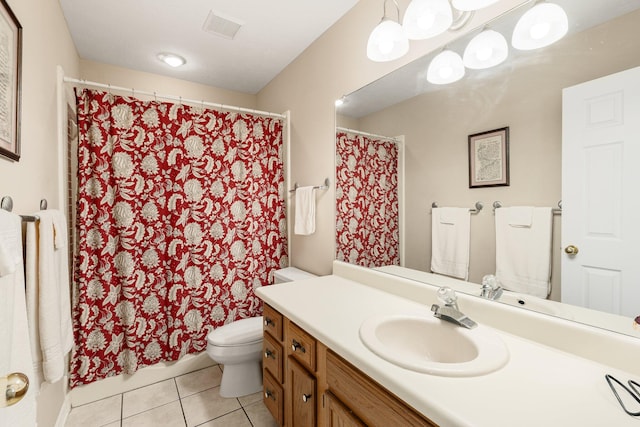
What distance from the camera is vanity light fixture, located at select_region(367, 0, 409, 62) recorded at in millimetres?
1276

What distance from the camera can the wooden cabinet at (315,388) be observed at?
80cm

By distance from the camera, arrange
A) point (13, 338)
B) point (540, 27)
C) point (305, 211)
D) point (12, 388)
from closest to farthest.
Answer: point (12, 388) → point (13, 338) → point (540, 27) → point (305, 211)

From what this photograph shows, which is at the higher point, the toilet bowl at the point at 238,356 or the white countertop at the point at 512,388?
the white countertop at the point at 512,388

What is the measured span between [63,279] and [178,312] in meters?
0.82

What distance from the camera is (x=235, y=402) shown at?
5.98 feet

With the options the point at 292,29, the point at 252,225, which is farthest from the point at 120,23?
the point at 252,225

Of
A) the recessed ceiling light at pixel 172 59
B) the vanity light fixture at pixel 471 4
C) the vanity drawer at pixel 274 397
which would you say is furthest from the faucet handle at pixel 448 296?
the recessed ceiling light at pixel 172 59

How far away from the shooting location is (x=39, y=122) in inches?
52.8

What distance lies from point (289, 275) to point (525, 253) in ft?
4.90

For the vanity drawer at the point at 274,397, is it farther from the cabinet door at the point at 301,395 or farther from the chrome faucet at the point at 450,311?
the chrome faucet at the point at 450,311

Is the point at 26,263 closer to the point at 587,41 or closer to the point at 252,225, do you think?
the point at 252,225

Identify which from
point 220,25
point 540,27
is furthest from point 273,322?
point 220,25

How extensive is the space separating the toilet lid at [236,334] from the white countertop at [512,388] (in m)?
0.97

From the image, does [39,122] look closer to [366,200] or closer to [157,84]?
[157,84]
